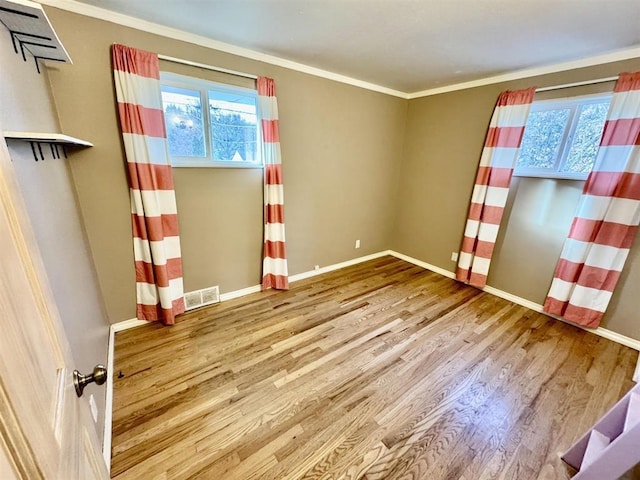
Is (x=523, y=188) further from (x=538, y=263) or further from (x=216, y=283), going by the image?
(x=216, y=283)

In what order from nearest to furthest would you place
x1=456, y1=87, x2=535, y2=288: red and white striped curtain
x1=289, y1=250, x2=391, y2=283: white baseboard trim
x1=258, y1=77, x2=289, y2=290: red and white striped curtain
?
x1=258, y1=77, x2=289, y2=290: red and white striped curtain < x1=456, y1=87, x2=535, y2=288: red and white striped curtain < x1=289, y1=250, x2=391, y2=283: white baseboard trim

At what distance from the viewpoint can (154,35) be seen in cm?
189

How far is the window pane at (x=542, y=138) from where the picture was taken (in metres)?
2.43

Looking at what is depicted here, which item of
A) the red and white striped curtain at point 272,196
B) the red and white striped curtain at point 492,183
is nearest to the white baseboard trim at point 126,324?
the red and white striped curtain at point 272,196

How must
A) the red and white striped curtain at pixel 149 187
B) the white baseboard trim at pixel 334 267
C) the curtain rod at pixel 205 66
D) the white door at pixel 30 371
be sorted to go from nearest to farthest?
the white door at pixel 30 371 < the red and white striped curtain at pixel 149 187 < the curtain rod at pixel 205 66 < the white baseboard trim at pixel 334 267

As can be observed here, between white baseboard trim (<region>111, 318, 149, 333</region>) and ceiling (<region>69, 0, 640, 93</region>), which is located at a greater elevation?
ceiling (<region>69, 0, 640, 93</region>)

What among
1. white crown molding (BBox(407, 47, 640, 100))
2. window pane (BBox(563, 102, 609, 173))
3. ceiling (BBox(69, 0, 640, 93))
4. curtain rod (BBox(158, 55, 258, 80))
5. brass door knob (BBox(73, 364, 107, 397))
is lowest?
brass door knob (BBox(73, 364, 107, 397))

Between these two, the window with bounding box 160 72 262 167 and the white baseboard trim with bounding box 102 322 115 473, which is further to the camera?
the window with bounding box 160 72 262 167

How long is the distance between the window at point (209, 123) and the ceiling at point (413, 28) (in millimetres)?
380

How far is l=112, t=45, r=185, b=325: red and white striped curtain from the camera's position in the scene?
1.82 meters

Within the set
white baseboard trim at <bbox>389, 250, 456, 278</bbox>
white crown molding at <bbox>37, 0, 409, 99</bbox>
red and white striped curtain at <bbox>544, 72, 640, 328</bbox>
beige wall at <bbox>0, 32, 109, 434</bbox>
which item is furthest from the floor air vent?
red and white striped curtain at <bbox>544, 72, 640, 328</bbox>

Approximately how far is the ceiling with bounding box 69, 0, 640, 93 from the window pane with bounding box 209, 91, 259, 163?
1.40 ft

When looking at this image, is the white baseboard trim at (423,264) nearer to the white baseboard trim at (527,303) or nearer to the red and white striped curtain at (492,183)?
the white baseboard trim at (527,303)

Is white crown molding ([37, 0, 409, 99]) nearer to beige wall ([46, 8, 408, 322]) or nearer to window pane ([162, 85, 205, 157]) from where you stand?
beige wall ([46, 8, 408, 322])
